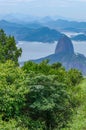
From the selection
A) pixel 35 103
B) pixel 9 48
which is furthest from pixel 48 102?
pixel 9 48

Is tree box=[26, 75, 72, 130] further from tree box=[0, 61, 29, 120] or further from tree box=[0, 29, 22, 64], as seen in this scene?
tree box=[0, 29, 22, 64]

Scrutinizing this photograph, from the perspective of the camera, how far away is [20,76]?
19578 mm

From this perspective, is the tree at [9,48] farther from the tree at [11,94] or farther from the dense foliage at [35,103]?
the dense foliage at [35,103]

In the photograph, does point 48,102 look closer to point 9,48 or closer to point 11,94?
point 11,94

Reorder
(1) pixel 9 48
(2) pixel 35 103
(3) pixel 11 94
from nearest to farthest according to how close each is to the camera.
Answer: (3) pixel 11 94 < (2) pixel 35 103 < (1) pixel 9 48

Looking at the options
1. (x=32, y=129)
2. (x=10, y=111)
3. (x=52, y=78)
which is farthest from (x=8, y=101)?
(x=52, y=78)

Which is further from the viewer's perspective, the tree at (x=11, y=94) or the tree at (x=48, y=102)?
the tree at (x=48, y=102)

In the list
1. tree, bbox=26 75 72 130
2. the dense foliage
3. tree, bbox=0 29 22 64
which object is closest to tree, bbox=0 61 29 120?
the dense foliage

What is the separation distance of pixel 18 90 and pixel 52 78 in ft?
5.98

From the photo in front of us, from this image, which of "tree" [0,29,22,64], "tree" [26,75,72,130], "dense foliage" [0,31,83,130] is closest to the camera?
"dense foliage" [0,31,83,130]

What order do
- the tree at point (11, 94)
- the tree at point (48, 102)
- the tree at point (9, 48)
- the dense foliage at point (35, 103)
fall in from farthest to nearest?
the tree at point (9, 48) < the tree at point (48, 102) < the dense foliage at point (35, 103) < the tree at point (11, 94)

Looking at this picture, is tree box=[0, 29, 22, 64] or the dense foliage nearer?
the dense foliage

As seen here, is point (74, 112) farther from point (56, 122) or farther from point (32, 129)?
point (32, 129)

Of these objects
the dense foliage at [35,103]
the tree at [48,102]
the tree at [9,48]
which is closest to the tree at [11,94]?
the dense foliage at [35,103]
